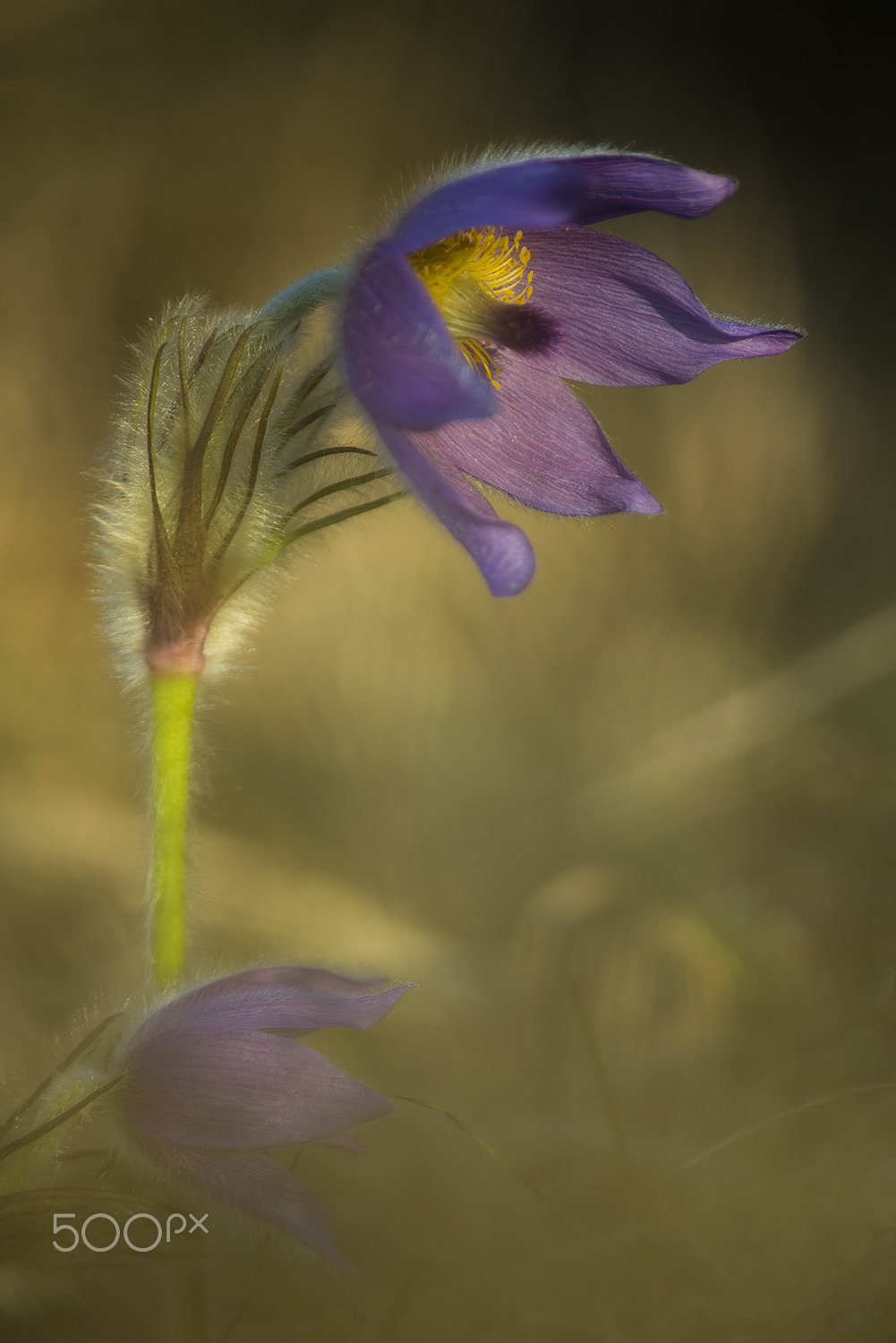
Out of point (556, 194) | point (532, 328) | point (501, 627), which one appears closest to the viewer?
point (556, 194)

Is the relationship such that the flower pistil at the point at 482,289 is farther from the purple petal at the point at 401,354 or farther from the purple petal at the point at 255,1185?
the purple petal at the point at 255,1185

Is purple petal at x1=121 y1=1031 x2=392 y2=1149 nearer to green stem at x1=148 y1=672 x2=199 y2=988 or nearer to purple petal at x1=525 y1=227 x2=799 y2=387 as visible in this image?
green stem at x1=148 y1=672 x2=199 y2=988

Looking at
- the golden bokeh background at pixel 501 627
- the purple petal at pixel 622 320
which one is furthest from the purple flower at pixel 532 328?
the golden bokeh background at pixel 501 627

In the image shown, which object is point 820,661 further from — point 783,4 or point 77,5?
point 77,5

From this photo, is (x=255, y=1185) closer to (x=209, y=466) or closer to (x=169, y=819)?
(x=169, y=819)

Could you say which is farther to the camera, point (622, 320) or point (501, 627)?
point (501, 627)

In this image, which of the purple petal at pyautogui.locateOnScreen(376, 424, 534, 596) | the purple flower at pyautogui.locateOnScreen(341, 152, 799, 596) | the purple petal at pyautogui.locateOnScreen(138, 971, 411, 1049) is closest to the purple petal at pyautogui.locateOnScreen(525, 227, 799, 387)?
the purple flower at pyautogui.locateOnScreen(341, 152, 799, 596)

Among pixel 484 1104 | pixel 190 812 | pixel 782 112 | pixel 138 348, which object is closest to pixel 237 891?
pixel 484 1104

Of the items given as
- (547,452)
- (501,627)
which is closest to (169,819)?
(547,452)
